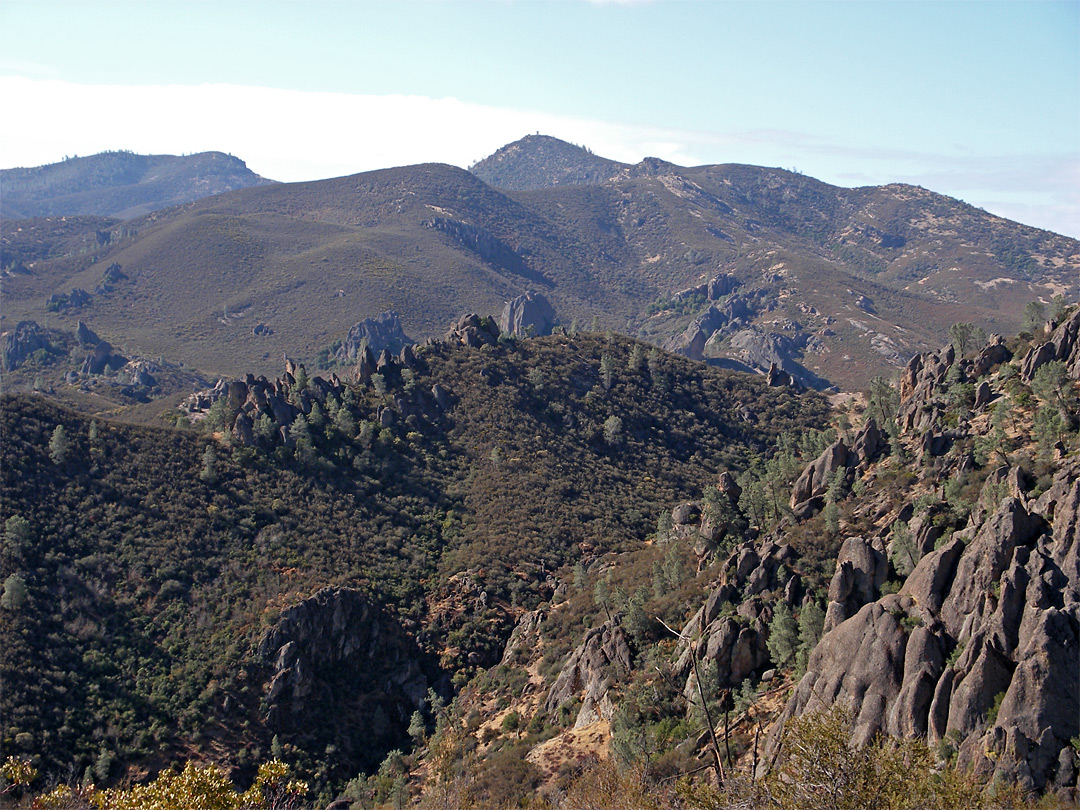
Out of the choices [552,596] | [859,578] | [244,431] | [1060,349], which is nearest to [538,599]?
[552,596]

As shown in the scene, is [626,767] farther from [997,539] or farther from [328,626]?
[328,626]

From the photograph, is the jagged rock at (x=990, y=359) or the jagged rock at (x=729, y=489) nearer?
the jagged rock at (x=990, y=359)

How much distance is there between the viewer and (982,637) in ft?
115

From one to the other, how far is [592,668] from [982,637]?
2577 centimetres

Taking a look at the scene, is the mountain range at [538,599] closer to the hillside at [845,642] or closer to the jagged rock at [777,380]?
the hillside at [845,642]

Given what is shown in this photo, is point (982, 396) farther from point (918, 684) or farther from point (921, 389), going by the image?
point (918, 684)

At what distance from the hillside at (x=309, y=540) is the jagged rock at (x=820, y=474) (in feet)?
72.2

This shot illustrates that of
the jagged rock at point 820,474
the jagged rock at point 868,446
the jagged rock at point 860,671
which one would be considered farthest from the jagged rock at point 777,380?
the jagged rock at point 860,671

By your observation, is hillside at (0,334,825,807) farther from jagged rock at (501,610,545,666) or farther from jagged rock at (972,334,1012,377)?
jagged rock at (972,334,1012,377)

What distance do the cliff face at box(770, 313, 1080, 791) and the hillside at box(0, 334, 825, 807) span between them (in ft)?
117

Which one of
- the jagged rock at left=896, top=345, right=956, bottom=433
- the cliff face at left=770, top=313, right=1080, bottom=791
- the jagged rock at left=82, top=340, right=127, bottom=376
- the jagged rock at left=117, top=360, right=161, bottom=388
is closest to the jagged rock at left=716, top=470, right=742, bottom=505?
the jagged rock at left=896, top=345, right=956, bottom=433

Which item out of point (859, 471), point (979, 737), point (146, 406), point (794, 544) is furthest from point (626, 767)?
point (146, 406)

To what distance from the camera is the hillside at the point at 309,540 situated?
2299 inches

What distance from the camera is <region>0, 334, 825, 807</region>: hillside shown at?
5841 cm
